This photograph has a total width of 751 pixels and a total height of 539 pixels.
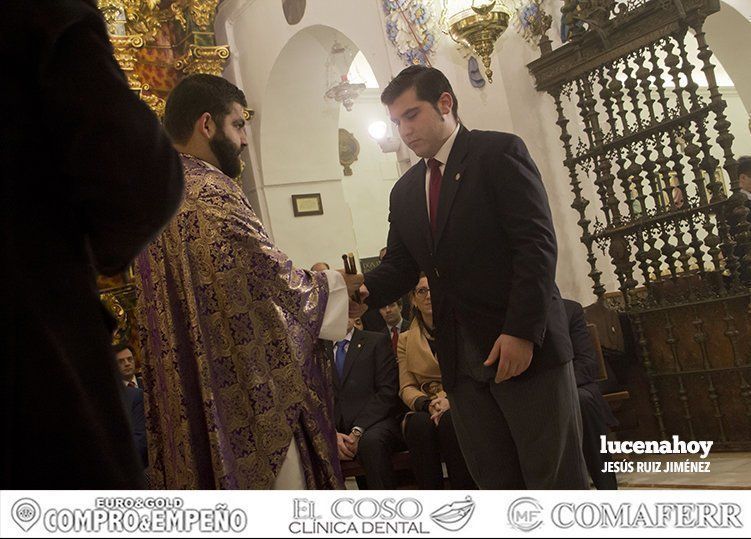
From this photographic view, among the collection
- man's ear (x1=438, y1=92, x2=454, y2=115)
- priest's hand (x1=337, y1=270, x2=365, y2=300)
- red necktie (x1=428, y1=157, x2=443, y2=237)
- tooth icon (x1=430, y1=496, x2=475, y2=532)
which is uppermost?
man's ear (x1=438, y1=92, x2=454, y2=115)

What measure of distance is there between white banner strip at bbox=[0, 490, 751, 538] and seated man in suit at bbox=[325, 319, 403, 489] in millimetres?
3166

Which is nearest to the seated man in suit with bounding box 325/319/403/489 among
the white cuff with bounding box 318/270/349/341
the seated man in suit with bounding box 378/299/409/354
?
the seated man in suit with bounding box 378/299/409/354

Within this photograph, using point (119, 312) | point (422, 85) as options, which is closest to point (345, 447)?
point (422, 85)

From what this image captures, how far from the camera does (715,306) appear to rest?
16.1ft

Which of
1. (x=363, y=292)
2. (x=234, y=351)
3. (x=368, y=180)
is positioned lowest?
(x=234, y=351)

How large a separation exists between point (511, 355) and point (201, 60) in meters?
6.61

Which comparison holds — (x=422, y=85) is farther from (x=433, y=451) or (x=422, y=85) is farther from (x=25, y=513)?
(x=433, y=451)

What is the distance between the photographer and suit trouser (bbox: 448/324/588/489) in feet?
7.97

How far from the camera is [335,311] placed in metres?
2.76

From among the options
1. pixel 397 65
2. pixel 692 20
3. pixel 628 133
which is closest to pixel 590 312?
pixel 628 133

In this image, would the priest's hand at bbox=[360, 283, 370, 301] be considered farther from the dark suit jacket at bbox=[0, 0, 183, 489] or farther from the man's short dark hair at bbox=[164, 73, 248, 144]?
the dark suit jacket at bbox=[0, 0, 183, 489]

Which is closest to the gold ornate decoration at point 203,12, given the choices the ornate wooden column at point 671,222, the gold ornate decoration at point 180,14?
the gold ornate decoration at point 180,14

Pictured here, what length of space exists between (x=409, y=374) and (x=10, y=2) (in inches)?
148

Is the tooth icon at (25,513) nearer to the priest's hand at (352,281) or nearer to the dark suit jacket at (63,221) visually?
the dark suit jacket at (63,221)
